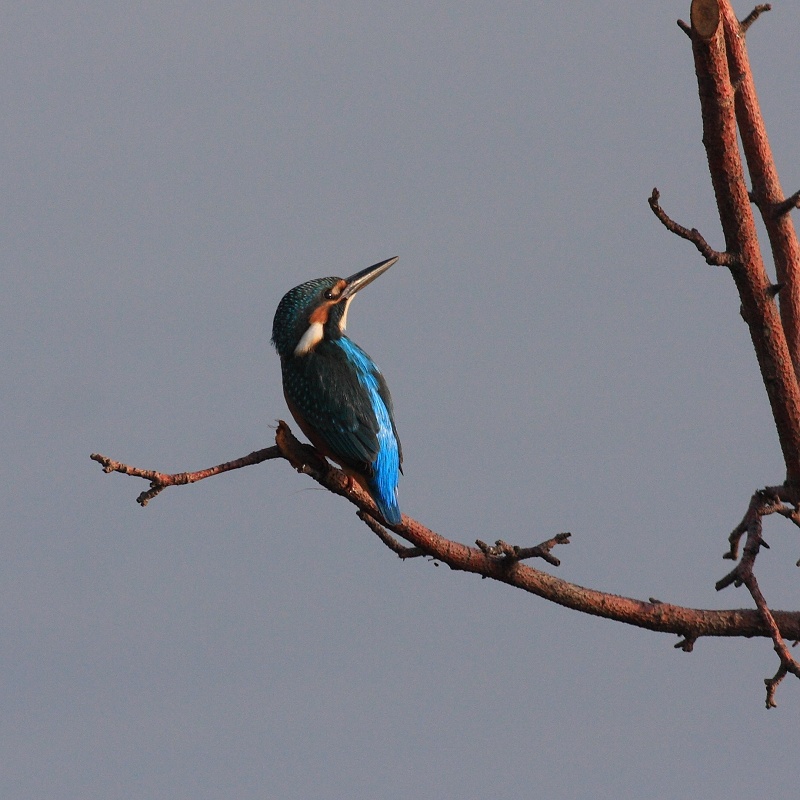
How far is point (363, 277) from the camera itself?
666cm

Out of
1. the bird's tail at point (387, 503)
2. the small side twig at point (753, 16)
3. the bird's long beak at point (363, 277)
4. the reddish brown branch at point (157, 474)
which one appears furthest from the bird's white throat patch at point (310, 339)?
the small side twig at point (753, 16)

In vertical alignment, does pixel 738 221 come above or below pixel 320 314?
below

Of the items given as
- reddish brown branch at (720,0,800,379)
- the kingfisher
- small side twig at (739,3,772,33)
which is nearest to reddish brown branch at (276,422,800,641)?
the kingfisher

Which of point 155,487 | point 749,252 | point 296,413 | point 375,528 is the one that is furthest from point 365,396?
point 749,252

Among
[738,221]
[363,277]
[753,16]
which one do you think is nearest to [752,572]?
[738,221]

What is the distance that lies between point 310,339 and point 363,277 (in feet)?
2.27

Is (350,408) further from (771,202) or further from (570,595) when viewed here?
(771,202)

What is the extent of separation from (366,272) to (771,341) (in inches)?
105

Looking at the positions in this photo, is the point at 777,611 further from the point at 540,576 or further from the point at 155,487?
the point at 155,487

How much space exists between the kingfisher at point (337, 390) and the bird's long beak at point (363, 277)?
12mm

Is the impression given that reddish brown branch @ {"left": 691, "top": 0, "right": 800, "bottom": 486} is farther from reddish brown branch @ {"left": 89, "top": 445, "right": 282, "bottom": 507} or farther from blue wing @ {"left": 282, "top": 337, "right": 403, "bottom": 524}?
reddish brown branch @ {"left": 89, "top": 445, "right": 282, "bottom": 507}

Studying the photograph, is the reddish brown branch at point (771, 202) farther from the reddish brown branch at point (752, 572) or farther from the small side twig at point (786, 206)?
the reddish brown branch at point (752, 572)

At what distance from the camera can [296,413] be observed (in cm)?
579

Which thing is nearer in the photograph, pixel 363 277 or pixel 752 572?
pixel 752 572
